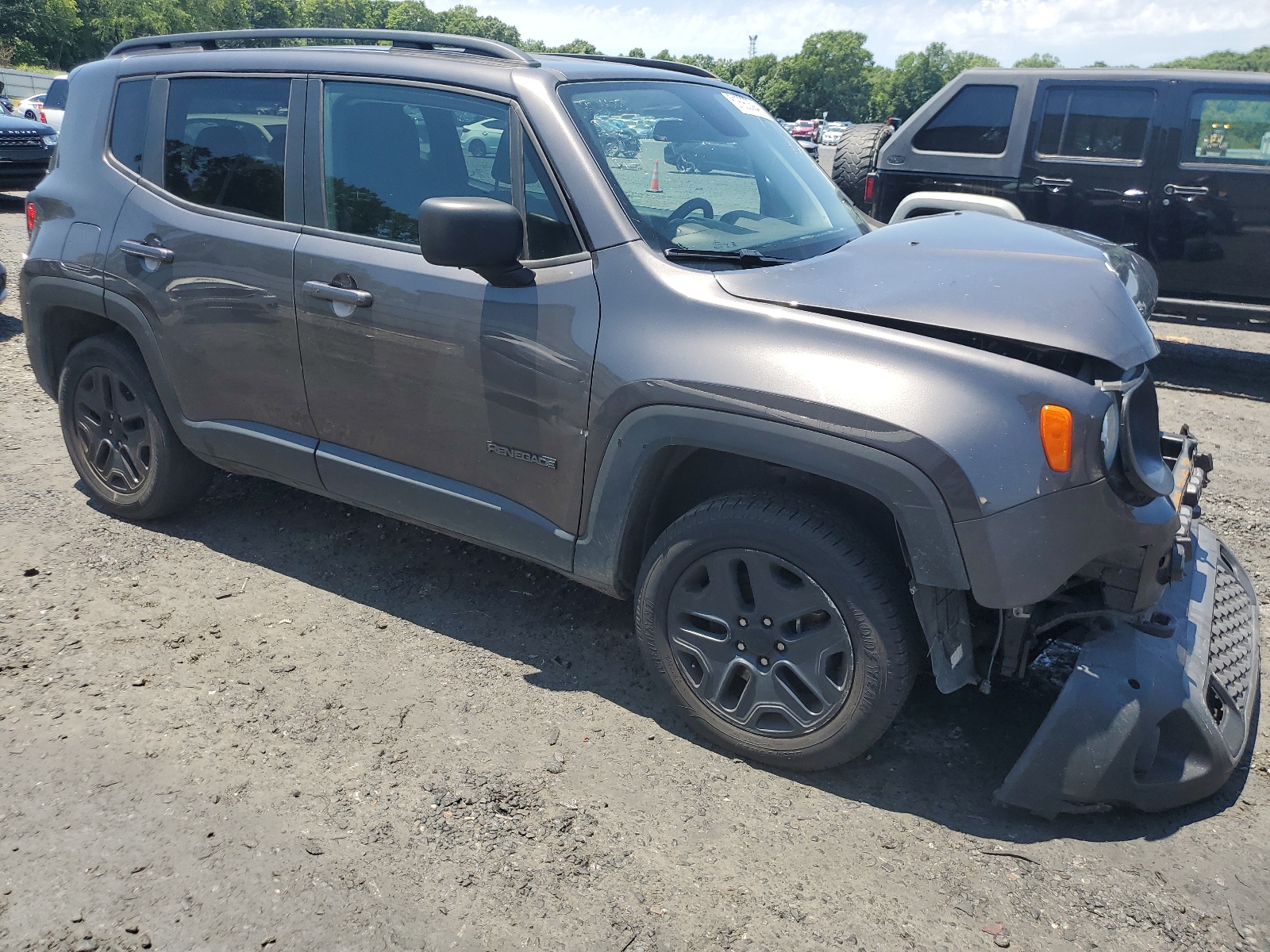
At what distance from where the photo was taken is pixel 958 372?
235 cm

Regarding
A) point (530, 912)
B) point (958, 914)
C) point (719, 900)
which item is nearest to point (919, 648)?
point (958, 914)

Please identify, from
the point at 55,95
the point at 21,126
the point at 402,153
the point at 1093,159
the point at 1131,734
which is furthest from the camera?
the point at 55,95

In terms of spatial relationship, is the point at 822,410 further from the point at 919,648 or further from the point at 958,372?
the point at 919,648

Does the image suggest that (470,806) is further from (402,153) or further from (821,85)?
(821,85)

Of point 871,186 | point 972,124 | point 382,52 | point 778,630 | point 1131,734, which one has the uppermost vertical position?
point 382,52

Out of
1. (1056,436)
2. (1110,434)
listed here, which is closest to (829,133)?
(1110,434)

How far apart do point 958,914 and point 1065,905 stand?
0.88 feet

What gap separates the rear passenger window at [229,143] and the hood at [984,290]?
1815 millimetres

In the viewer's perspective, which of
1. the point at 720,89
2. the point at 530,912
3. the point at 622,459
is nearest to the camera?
the point at 530,912

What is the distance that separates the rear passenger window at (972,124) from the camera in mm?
7891

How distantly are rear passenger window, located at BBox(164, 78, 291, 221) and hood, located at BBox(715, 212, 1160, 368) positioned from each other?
5.96 ft

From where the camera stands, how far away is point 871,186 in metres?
8.34

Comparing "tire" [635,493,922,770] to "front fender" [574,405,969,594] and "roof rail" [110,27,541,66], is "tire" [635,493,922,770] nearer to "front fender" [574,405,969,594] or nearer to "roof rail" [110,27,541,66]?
"front fender" [574,405,969,594]

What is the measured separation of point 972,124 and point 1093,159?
3.29ft
